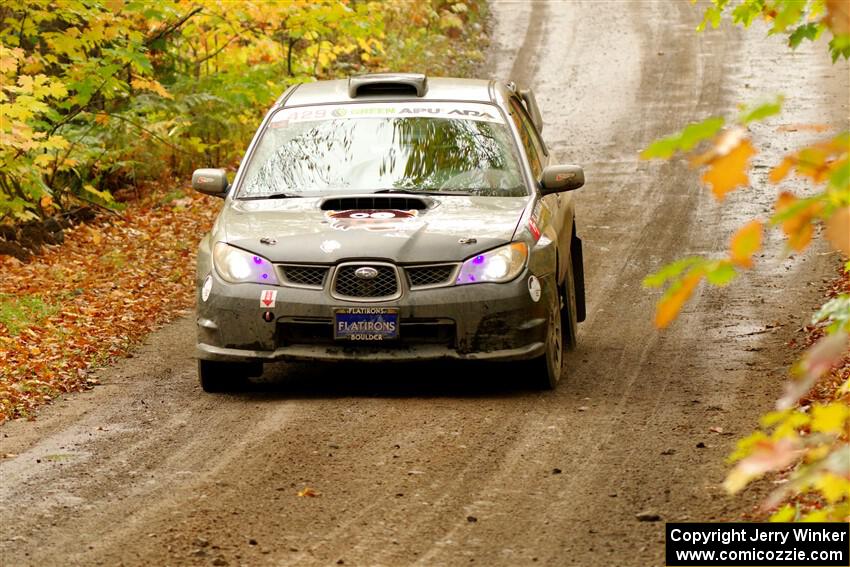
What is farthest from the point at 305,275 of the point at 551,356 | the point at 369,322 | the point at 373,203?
the point at 551,356

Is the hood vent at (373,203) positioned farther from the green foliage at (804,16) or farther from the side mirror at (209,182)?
the green foliage at (804,16)

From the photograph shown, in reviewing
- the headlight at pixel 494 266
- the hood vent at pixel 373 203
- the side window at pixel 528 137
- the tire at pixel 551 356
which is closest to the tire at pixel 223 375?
the hood vent at pixel 373 203

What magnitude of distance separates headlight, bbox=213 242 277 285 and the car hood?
1.8 inches

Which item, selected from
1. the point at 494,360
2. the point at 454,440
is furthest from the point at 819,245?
the point at 454,440

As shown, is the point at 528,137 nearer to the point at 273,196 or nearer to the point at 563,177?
the point at 563,177

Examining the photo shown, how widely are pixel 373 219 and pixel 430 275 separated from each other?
595 mm

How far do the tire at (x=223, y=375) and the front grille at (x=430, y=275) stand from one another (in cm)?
126

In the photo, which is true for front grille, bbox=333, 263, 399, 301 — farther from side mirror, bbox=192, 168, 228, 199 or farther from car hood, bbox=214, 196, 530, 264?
side mirror, bbox=192, 168, 228, 199

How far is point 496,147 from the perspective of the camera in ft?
30.1

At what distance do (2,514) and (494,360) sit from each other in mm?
3134

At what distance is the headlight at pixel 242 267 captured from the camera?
8.06 m

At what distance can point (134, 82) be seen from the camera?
15.4 m

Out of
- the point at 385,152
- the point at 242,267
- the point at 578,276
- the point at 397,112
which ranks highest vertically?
the point at 397,112

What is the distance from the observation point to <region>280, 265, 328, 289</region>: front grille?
798 cm
